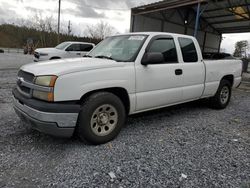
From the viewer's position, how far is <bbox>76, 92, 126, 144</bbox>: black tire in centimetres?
299

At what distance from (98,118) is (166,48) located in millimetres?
1955

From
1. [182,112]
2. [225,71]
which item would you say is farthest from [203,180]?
[225,71]

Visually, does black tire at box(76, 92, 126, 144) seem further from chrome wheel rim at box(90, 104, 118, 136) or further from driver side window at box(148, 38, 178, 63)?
driver side window at box(148, 38, 178, 63)

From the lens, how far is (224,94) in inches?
225

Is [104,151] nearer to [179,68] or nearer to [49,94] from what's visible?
[49,94]

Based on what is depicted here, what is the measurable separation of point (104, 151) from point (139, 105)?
100 centimetres

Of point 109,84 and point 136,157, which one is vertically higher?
point 109,84

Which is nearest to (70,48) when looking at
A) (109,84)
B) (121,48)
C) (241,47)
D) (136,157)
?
(121,48)

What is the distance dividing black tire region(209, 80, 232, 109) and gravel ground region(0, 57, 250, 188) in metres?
1.13

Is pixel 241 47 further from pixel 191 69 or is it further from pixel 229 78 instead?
pixel 191 69

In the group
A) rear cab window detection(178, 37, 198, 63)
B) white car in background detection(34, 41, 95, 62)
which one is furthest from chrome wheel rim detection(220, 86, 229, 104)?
white car in background detection(34, 41, 95, 62)

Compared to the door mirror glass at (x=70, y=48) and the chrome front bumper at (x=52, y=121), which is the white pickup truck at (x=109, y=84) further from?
the door mirror glass at (x=70, y=48)

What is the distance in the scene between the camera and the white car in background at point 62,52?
11219 mm

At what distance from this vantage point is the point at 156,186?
237cm
